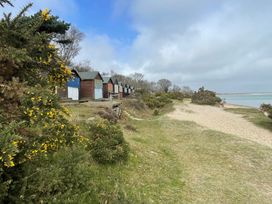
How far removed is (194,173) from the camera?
8328 millimetres

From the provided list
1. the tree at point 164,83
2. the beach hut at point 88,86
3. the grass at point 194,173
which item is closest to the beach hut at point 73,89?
the beach hut at point 88,86

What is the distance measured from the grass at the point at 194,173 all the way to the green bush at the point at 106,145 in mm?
291

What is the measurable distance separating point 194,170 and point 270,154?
4.01 meters

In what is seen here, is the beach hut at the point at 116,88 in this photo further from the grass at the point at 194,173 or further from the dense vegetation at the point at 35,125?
the dense vegetation at the point at 35,125

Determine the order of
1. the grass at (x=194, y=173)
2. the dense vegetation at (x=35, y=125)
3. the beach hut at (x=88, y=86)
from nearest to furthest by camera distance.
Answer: the dense vegetation at (x=35, y=125)
the grass at (x=194, y=173)
the beach hut at (x=88, y=86)

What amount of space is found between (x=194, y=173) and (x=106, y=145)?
2.92 m

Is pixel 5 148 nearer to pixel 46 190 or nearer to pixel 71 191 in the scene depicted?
pixel 46 190

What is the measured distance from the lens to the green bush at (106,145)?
24.2 ft

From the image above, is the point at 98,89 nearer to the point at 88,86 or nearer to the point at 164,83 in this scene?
the point at 88,86

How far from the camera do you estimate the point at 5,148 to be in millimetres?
2914

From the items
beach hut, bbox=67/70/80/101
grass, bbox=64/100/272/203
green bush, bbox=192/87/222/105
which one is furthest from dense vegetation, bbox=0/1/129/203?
green bush, bbox=192/87/222/105

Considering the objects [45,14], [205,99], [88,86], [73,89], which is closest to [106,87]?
[88,86]

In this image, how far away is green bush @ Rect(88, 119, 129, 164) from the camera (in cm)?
736

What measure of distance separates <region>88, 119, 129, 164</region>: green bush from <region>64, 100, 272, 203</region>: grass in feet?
0.95
